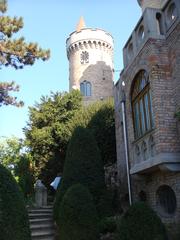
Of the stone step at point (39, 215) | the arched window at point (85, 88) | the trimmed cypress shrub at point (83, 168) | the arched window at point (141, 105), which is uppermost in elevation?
the arched window at point (85, 88)

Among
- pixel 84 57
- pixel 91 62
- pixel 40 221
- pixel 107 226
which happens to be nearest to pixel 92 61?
pixel 91 62

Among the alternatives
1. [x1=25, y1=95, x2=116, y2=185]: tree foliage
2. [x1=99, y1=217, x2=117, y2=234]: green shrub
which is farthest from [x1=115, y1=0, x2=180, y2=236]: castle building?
[x1=25, y1=95, x2=116, y2=185]: tree foliage

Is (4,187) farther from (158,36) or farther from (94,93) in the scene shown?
(94,93)

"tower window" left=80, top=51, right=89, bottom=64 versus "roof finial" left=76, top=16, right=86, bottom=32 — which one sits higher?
"roof finial" left=76, top=16, right=86, bottom=32

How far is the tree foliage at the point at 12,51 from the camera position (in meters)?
14.8

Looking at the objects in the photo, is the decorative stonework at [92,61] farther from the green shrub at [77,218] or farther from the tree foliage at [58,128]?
the green shrub at [77,218]

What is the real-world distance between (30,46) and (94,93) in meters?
24.8

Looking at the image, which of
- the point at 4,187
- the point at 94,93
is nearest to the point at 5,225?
the point at 4,187

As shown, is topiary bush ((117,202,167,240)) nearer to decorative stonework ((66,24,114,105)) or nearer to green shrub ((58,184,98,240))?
green shrub ((58,184,98,240))

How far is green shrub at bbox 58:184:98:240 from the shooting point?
851 cm

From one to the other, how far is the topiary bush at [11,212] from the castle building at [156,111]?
3.76 metres

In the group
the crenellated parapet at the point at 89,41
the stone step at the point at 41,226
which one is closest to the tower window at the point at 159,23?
the stone step at the point at 41,226

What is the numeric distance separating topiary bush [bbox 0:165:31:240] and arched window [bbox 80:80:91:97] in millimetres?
33037

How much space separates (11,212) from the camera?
22.4 ft
